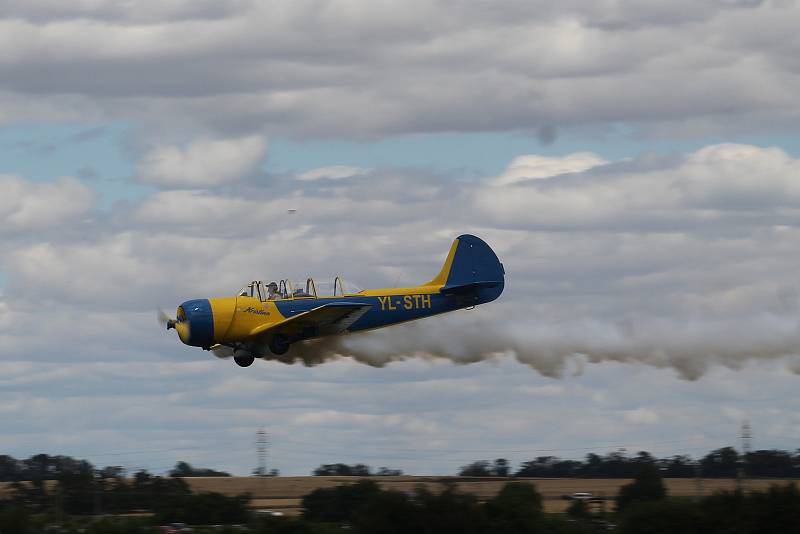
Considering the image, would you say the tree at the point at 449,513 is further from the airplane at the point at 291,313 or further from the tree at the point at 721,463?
the tree at the point at 721,463

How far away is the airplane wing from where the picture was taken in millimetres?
44219

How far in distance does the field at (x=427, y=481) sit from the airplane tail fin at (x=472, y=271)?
9673mm

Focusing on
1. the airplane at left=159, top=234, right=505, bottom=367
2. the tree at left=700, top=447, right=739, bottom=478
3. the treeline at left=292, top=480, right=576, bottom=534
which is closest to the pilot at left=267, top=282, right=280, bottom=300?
the airplane at left=159, top=234, right=505, bottom=367

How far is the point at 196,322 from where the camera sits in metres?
43.6

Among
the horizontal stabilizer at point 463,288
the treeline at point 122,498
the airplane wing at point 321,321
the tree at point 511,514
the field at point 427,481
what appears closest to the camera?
the tree at point 511,514

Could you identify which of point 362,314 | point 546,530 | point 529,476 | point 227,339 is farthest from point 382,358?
point 529,476

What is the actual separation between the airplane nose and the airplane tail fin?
8099 mm

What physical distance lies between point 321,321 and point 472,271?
6.30 m

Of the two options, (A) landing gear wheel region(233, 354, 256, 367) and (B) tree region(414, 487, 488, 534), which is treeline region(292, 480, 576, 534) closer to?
(B) tree region(414, 487, 488, 534)

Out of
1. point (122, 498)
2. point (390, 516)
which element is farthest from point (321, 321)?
point (122, 498)

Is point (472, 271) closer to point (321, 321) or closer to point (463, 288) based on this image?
point (463, 288)

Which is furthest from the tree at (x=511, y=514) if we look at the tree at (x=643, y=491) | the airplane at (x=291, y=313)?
the tree at (x=643, y=491)

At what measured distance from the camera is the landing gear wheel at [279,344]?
44906 millimetres

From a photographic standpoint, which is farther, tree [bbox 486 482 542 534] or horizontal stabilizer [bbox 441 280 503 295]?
horizontal stabilizer [bbox 441 280 503 295]
